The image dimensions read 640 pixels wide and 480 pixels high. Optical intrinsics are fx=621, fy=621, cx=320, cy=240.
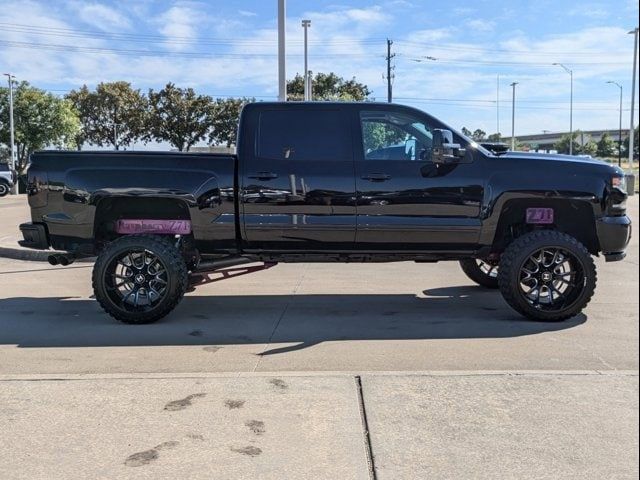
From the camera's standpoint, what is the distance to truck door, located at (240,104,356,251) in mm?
6168

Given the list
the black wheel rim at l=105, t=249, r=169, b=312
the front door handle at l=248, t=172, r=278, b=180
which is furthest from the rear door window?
the black wheel rim at l=105, t=249, r=169, b=312

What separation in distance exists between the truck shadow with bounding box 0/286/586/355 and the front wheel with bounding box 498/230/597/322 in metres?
0.18

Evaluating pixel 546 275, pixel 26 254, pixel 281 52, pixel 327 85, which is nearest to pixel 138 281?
pixel 546 275

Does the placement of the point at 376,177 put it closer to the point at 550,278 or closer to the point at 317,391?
the point at 550,278

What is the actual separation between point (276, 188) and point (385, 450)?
3345 millimetres

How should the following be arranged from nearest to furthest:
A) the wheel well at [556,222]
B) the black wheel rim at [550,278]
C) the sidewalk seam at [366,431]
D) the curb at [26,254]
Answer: the sidewalk seam at [366,431]
the black wheel rim at [550,278]
the wheel well at [556,222]
the curb at [26,254]

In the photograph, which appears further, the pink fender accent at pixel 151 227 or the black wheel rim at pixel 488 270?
the black wheel rim at pixel 488 270

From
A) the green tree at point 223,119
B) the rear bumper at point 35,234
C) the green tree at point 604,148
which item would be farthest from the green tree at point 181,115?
the green tree at point 604,148

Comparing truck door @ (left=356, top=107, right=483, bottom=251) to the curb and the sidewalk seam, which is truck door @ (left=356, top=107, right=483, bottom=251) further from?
the curb

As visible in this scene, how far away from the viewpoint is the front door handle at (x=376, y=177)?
6.16 metres

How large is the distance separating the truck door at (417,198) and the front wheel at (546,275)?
50cm

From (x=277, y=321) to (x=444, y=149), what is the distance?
2.38 m

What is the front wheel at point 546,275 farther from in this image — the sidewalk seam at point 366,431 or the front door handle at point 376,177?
the sidewalk seam at point 366,431

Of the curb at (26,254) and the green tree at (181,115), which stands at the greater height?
the green tree at (181,115)
